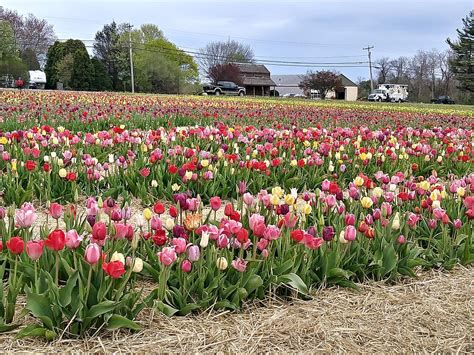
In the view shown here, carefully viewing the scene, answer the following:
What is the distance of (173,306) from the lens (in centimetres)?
245

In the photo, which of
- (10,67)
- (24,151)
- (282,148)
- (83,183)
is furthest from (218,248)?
(10,67)

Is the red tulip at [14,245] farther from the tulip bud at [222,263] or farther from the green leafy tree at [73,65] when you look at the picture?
the green leafy tree at [73,65]

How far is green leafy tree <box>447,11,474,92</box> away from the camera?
53.4 meters

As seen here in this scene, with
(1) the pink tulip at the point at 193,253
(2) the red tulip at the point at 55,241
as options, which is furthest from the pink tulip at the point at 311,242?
(2) the red tulip at the point at 55,241

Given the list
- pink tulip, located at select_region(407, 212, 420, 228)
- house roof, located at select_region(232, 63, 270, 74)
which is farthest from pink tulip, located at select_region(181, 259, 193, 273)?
house roof, located at select_region(232, 63, 270, 74)

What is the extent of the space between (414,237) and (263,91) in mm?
72237

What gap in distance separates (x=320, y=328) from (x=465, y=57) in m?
58.5

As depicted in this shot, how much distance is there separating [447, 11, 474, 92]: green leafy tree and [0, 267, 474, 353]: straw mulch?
55.9 meters

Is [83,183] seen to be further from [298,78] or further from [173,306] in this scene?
[298,78]

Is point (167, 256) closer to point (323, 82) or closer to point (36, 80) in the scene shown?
point (36, 80)

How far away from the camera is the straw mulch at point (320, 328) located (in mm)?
2188

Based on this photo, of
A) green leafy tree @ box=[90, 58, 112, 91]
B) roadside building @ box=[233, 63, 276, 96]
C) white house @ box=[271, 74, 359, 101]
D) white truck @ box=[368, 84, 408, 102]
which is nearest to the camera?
green leafy tree @ box=[90, 58, 112, 91]

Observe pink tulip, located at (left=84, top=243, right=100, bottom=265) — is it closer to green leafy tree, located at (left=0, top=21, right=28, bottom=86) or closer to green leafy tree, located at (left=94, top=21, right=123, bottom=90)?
green leafy tree, located at (left=0, top=21, right=28, bottom=86)

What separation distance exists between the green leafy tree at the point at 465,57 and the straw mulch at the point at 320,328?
183ft
